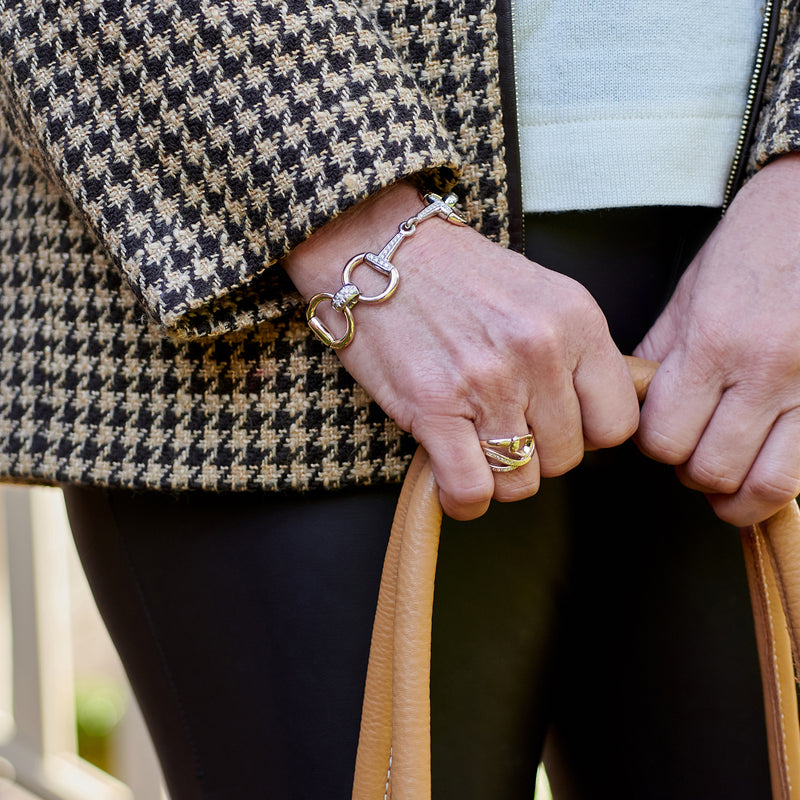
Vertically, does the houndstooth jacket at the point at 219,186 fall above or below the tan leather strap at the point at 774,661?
above

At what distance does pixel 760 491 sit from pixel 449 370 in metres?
0.23

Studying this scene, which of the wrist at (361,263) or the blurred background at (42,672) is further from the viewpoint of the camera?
the blurred background at (42,672)

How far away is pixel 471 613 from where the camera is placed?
1.94 ft

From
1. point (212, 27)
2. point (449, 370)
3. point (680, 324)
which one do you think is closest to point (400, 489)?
point (449, 370)

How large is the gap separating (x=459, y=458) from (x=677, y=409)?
0.52 feet

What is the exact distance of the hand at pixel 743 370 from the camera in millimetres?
496

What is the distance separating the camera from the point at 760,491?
0.50 meters

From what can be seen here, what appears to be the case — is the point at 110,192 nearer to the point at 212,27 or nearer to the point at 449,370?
the point at 212,27

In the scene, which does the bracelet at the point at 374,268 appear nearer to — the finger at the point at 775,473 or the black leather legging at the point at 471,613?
the black leather legging at the point at 471,613

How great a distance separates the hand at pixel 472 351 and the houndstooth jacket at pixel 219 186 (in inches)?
1.4

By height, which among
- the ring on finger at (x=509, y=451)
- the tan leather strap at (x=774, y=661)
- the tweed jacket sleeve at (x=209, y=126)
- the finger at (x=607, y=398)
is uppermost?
the tweed jacket sleeve at (x=209, y=126)

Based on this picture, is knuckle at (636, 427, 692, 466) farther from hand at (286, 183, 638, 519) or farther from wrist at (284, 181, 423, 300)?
wrist at (284, 181, 423, 300)

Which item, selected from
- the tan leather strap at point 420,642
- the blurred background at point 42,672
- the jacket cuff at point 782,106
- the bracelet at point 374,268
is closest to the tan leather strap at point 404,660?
the tan leather strap at point 420,642

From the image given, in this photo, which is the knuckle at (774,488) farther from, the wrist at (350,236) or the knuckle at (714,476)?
the wrist at (350,236)
